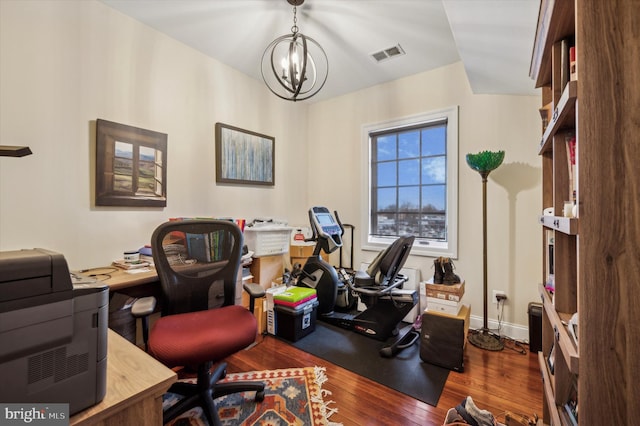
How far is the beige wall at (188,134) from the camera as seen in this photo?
6.03 feet

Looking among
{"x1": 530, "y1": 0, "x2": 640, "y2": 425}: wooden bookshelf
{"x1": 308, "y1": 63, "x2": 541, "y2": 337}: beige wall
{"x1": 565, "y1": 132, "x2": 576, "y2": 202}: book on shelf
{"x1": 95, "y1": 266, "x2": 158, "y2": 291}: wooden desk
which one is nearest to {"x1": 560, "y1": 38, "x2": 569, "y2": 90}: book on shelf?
{"x1": 565, "y1": 132, "x2": 576, "y2": 202}: book on shelf

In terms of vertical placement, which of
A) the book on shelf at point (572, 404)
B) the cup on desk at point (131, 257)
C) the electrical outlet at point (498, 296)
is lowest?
the electrical outlet at point (498, 296)

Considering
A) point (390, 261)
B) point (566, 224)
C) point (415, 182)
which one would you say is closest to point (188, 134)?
point (390, 261)

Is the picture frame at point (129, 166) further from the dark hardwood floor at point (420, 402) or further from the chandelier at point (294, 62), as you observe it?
the dark hardwood floor at point (420, 402)

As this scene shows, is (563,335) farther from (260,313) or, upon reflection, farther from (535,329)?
(260,313)

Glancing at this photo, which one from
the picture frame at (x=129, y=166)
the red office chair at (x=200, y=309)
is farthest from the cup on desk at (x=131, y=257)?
the red office chair at (x=200, y=309)

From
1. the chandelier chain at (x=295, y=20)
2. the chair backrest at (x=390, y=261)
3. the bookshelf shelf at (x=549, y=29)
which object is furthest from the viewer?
the chair backrest at (x=390, y=261)

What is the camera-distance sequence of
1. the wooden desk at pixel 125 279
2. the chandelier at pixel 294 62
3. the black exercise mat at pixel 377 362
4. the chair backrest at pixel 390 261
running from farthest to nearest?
the chair backrest at pixel 390 261 < the chandelier at pixel 294 62 < the black exercise mat at pixel 377 362 < the wooden desk at pixel 125 279

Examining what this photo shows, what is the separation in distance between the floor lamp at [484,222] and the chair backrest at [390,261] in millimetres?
752

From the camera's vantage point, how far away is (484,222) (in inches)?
102

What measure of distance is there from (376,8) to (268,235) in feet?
7.37

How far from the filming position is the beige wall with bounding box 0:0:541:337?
1837 mm

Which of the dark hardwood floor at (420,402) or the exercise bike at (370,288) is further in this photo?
the exercise bike at (370,288)

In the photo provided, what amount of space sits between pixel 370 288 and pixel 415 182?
1521mm
